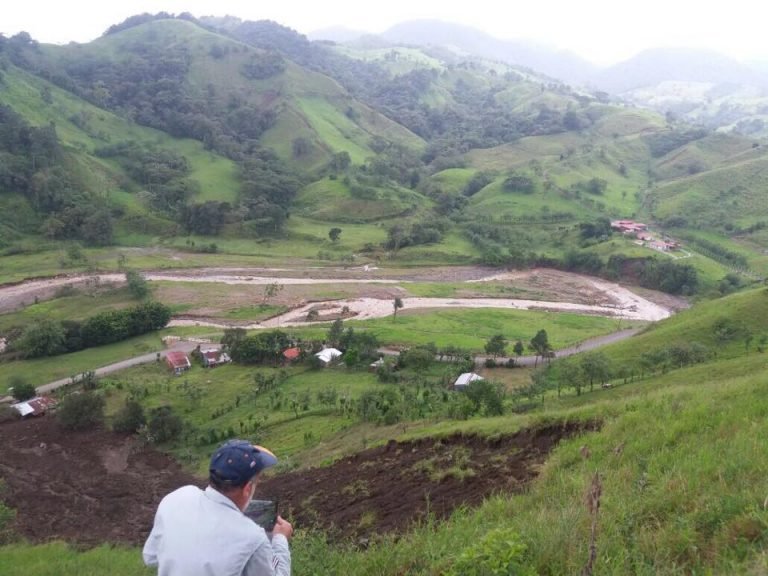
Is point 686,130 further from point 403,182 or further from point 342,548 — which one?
point 342,548

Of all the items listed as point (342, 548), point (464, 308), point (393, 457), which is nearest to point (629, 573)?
point (342, 548)

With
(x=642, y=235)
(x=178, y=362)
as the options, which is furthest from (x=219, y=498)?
(x=642, y=235)

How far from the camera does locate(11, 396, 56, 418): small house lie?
37.6 m

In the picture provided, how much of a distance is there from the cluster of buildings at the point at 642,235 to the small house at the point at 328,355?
2401 inches

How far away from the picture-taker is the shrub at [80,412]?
35.1 m

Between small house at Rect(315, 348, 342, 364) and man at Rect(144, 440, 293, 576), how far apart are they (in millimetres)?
41255

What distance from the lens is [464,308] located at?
64.8 metres

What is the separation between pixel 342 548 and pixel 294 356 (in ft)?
121

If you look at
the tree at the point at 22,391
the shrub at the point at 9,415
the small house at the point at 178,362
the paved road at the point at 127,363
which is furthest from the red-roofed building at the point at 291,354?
the shrub at the point at 9,415

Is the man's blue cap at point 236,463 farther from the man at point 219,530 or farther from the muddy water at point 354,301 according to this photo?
the muddy water at point 354,301

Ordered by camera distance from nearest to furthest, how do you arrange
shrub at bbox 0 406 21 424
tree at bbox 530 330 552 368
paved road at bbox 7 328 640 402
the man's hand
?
the man's hand
shrub at bbox 0 406 21 424
tree at bbox 530 330 552 368
paved road at bbox 7 328 640 402

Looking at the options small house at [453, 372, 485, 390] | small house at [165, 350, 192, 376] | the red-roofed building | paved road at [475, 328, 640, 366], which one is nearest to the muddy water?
paved road at [475, 328, 640, 366]

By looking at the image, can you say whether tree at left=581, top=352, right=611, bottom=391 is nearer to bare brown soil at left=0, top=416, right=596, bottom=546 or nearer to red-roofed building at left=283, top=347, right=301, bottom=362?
bare brown soil at left=0, top=416, right=596, bottom=546

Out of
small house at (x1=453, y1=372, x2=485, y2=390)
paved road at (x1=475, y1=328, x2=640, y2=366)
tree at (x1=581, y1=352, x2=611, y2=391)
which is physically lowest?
paved road at (x1=475, y1=328, x2=640, y2=366)
